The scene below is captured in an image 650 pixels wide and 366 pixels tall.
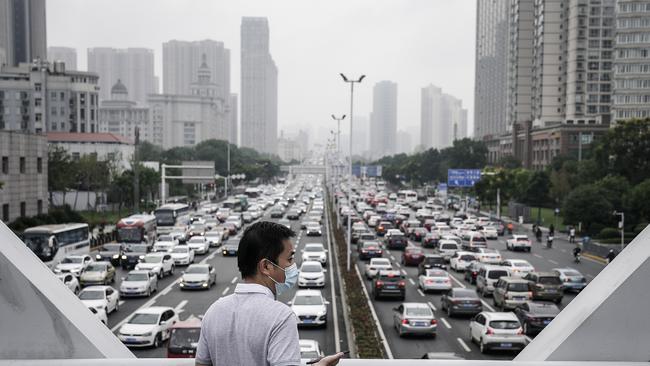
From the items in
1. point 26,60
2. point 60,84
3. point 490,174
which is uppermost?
point 26,60

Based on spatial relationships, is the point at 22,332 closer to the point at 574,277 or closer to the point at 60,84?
the point at 574,277

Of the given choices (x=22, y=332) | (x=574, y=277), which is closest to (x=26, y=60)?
(x=574, y=277)

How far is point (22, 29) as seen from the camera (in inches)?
6348

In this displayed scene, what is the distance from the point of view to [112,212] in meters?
70.2

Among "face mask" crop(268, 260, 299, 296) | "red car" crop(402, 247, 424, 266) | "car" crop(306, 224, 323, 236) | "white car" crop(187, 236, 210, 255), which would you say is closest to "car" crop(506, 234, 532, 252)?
"red car" crop(402, 247, 424, 266)

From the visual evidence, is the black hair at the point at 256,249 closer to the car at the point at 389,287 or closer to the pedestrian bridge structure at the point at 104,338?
the pedestrian bridge structure at the point at 104,338

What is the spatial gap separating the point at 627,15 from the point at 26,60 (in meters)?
144

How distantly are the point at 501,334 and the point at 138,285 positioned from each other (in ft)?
45.8

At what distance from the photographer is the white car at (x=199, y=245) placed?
40.0 metres

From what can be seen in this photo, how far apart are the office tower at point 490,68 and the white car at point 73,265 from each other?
120971 millimetres

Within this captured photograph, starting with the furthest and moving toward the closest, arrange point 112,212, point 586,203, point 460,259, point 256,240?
point 112,212 < point 586,203 < point 460,259 < point 256,240

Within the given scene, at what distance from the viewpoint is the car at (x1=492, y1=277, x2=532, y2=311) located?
882 inches

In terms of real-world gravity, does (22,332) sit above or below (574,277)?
above

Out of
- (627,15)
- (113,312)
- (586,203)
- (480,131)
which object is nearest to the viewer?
(113,312)
